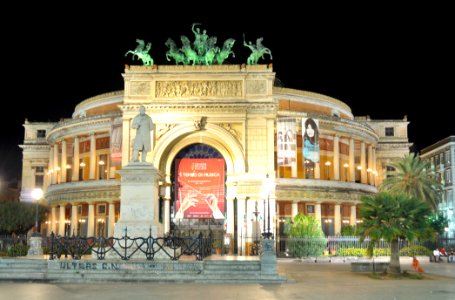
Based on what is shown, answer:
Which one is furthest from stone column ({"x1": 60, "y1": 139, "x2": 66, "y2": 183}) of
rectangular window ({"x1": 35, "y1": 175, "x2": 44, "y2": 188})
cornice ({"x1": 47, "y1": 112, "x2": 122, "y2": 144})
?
rectangular window ({"x1": 35, "y1": 175, "x2": 44, "y2": 188})

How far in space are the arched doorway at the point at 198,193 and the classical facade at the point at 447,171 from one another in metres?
43.1

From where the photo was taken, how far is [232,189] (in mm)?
54875

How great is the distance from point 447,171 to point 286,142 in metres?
41.3

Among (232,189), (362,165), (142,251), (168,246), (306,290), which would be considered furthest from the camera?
(362,165)

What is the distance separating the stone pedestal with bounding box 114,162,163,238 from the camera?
28953mm

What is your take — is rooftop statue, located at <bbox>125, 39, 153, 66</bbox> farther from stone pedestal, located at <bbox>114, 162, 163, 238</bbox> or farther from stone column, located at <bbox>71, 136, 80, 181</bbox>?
stone pedestal, located at <bbox>114, 162, 163, 238</bbox>

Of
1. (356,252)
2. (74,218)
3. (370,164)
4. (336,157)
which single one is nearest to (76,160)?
(74,218)

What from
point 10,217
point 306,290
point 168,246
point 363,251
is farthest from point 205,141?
point 306,290

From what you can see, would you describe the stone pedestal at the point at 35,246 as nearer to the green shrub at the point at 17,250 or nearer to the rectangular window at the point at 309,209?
the green shrub at the point at 17,250

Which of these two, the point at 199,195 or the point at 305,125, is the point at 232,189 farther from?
the point at 305,125

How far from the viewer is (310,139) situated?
60312 millimetres

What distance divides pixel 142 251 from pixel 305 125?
36307mm

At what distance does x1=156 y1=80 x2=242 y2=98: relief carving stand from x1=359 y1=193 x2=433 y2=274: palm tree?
80.8ft

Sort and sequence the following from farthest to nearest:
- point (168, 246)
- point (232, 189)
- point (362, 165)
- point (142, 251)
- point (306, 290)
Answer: point (362, 165) → point (232, 189) → point (168, 246) → point (142, 251) → point (306, 290)
